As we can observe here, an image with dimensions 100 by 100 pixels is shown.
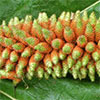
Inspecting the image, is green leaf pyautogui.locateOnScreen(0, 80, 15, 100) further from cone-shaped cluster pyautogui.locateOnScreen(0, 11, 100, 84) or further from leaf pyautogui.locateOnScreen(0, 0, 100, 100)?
cone-shaped cluster pyautogui.locateOnScreen(0, 11, 100, 84)

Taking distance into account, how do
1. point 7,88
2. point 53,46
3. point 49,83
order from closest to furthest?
point 53,46 → point 49,83 → point 7,88

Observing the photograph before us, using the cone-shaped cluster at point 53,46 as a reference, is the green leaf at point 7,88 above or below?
below

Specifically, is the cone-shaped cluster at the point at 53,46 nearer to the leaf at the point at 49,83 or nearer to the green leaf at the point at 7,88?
the leaf at the point at 49,83

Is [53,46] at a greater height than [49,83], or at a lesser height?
greater

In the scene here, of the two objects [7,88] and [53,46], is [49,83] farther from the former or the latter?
[53,46]

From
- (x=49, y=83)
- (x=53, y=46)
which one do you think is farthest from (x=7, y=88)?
(x=53, y=46)

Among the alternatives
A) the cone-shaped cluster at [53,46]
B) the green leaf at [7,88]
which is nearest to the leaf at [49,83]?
the green leaf at [7,88]

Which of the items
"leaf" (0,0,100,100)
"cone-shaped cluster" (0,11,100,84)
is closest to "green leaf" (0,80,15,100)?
"leaf" (0,0,100,100)
